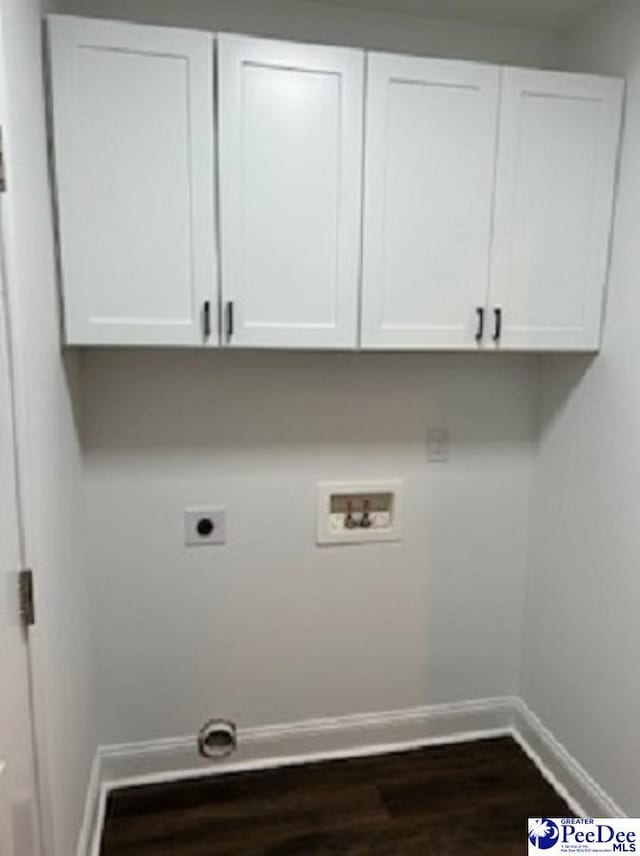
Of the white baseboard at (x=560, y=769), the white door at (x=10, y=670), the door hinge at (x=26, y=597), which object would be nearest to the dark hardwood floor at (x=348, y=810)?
the white baseboard at (x=560, y=769)

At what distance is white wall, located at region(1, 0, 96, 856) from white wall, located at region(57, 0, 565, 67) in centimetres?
46

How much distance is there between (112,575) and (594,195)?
1.99 metres

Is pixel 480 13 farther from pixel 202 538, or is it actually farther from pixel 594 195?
pixel 202 538

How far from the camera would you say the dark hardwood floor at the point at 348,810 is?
1861mm

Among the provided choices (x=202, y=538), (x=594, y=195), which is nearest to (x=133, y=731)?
(x=202, y=538)

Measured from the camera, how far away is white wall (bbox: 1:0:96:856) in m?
1.14

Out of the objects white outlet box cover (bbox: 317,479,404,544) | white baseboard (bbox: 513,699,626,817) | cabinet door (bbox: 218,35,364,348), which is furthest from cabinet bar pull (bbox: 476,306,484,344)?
white baseboard (bbox: 513,699,626,817)

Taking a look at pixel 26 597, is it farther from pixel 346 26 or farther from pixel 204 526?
pixel 346 26

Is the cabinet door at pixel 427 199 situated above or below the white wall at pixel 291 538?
above

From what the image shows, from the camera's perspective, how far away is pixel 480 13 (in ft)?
6.14

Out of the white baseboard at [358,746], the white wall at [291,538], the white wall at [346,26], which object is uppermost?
the white wall at [346,26]

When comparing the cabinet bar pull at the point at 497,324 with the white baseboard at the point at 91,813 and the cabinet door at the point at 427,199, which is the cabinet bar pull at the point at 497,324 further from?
the white baseboard at the point at 91,813

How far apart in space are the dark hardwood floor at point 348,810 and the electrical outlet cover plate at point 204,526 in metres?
0.88

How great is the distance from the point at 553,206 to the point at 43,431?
159 centimetres
